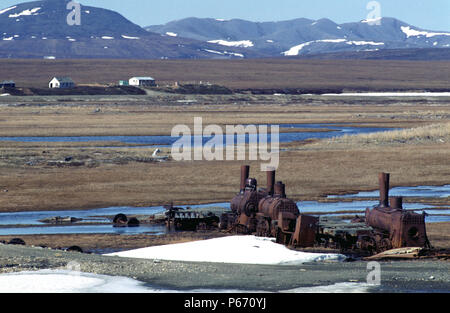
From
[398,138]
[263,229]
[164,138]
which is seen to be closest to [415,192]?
[263,229]

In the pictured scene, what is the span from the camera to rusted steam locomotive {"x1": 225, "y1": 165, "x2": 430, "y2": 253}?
28.1 metres

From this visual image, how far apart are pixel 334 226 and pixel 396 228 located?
106 inches

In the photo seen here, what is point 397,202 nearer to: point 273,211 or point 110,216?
point 273,211

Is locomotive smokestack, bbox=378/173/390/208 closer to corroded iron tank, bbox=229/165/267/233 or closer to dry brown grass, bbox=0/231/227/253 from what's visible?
corroded iron tank, bbox=229/165/267/233

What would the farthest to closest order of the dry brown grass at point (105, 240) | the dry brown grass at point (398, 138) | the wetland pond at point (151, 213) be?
the dry brown grass at point (398, 138) < the wetland pond at point (151, 213) < the dry brown grass at point (105, 240)

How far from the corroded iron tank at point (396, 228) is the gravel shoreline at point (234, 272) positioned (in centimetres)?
259

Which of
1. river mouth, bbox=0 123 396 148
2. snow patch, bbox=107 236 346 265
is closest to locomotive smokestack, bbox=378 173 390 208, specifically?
snow patch, bbox=107 236 346 265

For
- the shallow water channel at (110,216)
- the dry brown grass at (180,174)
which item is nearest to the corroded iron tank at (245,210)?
the shallow water channel at (110,216)

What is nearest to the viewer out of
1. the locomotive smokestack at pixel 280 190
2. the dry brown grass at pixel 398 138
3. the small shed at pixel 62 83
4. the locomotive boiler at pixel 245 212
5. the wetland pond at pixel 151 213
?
the locomotive smokestack at pixel 280 190

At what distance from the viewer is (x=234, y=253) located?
26.5 meters

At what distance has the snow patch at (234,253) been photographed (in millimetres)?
25734

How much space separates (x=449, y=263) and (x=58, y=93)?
138475 mm

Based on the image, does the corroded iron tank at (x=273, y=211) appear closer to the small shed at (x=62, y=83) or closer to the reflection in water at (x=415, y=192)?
the reflection in water at (x=415, y=192)
